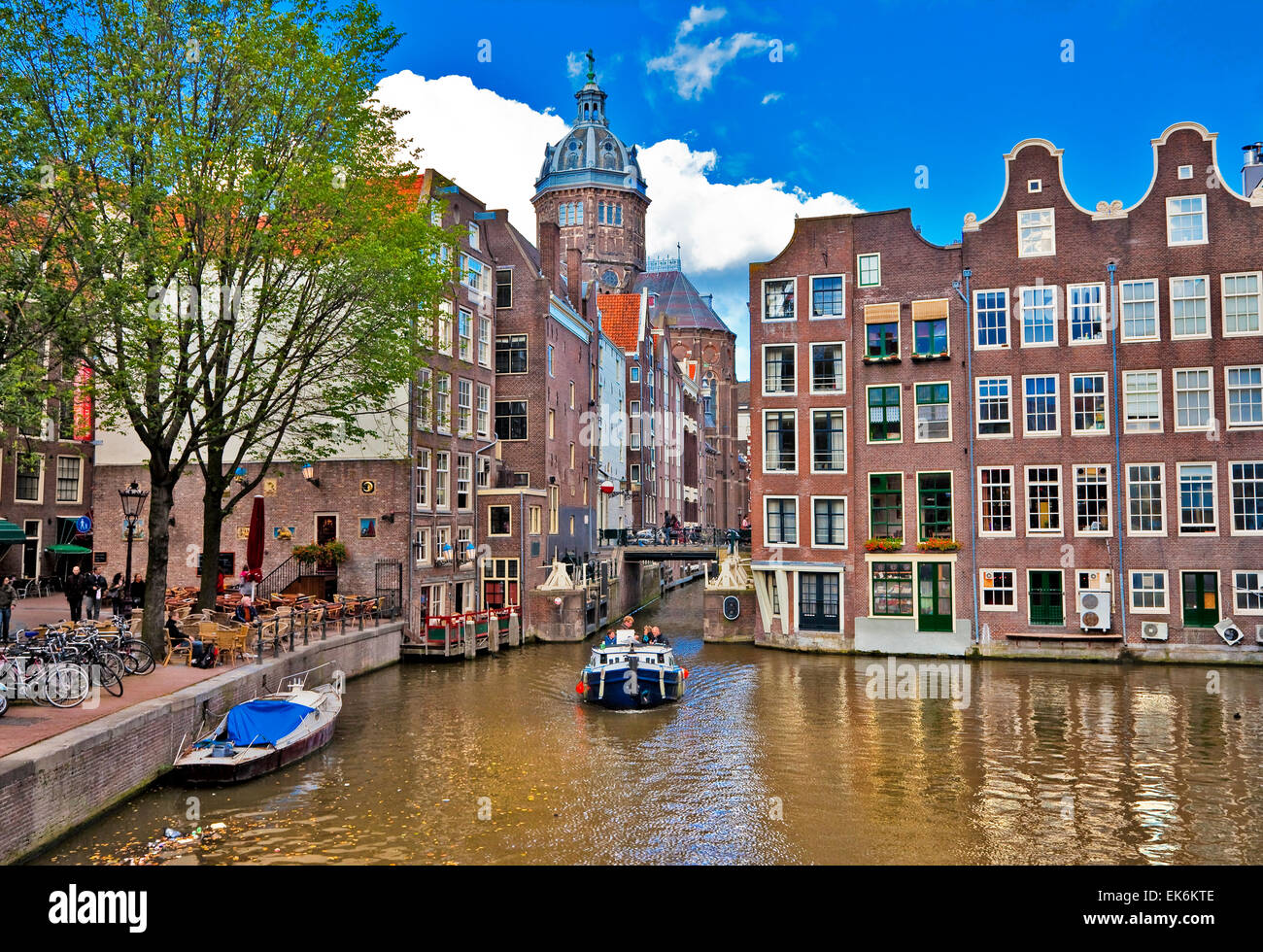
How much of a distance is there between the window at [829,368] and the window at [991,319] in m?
5.68

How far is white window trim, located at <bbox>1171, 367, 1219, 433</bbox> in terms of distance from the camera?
124 feet

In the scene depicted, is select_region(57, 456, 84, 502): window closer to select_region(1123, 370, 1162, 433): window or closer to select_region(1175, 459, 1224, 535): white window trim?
select_region(1123, 370, 1162, 433): window

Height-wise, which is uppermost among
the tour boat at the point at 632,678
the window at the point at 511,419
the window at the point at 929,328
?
the window at the point at 929,328

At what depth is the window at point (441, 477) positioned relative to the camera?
41.7 meters

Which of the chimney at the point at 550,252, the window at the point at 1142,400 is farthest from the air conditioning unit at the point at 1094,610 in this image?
the chimney at the point at 550,252

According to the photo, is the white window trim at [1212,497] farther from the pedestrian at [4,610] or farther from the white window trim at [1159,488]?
the pedestrian at [4,610]

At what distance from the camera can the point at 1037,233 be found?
39812mm

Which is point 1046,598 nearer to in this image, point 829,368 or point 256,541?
point 829,368

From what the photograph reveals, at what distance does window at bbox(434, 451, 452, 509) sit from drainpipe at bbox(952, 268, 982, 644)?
22.9 meters

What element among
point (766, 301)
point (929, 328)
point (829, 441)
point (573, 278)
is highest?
point (573, 278)

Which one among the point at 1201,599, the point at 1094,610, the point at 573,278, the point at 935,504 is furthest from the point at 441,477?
the point at 1201,599

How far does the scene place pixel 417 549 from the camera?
129 feet

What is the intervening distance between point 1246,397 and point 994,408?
9.45m

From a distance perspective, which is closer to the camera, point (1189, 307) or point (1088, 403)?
point (1189, 307)
